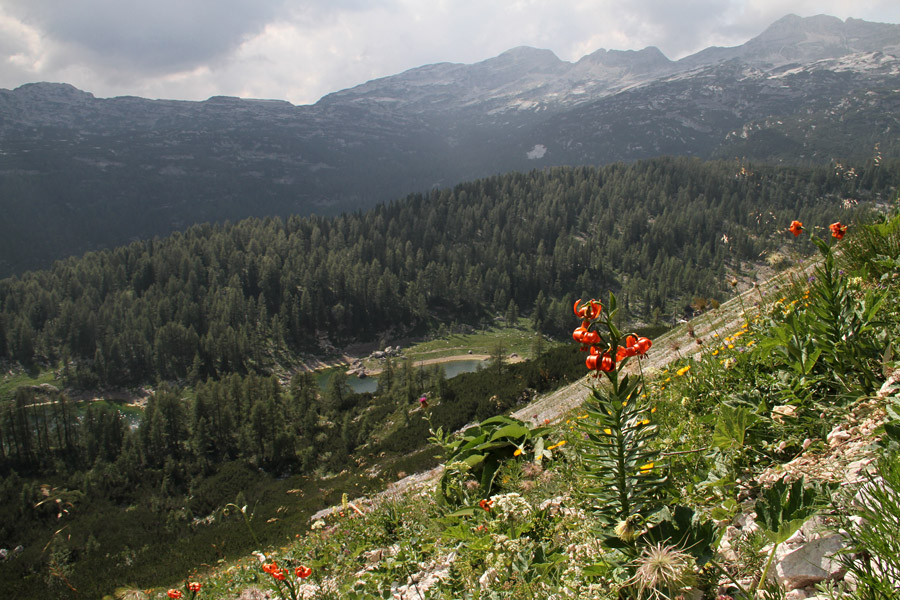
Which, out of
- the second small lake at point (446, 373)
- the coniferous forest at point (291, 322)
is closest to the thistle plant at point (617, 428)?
the coniferous forest at point (291, 322)

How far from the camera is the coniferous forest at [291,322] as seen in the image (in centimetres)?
3556

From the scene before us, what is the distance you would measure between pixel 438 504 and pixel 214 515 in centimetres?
4268

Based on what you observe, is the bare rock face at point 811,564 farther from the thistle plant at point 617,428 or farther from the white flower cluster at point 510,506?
the white flower cluster at point 510,506

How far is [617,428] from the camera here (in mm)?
2172

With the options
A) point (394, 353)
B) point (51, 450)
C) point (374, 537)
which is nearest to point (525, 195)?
point (394, 353)

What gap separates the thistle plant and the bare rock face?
581mm

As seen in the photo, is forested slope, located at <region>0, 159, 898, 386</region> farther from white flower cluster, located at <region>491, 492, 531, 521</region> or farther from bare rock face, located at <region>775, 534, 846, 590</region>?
bare rock face, located at <region>775, 534, 846, 590</region>

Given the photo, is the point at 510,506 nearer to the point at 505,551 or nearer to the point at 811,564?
the point at 505,551

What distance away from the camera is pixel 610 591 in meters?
2.48

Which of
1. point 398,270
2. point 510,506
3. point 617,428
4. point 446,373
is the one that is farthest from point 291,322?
point 617,428

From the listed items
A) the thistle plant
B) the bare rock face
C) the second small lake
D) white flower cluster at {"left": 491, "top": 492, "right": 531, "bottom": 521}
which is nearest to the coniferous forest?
white flower cluster at {"left": 491, "top": 492, "right": 531, "bottom": 521}

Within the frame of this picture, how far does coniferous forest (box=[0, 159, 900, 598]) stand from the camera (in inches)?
1400

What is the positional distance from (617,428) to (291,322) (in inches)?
5252

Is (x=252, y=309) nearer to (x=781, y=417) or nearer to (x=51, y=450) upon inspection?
(x=51, y=450)
